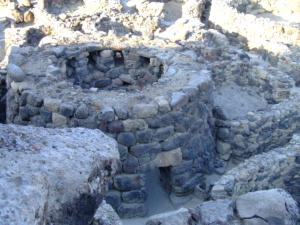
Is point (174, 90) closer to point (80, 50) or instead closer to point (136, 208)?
point (136, 208)

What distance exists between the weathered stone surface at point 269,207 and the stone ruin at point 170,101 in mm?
52

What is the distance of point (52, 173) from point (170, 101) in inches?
160

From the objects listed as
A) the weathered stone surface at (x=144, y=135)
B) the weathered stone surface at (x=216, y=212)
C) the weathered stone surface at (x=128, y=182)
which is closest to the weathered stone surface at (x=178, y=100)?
the weathered stone surface at (x=144, y=135)

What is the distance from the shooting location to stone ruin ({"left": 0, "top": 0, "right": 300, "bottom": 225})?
605 centimetres

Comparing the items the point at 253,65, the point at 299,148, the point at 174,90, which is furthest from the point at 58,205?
the point at 253,65

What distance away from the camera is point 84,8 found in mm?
15078

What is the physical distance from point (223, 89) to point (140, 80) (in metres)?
2.26

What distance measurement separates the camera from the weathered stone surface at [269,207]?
353 centimetres

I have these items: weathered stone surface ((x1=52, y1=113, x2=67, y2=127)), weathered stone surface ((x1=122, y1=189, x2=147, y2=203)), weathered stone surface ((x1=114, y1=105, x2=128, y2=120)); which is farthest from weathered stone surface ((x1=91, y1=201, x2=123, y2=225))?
weathered stone surface ((x1=52, y1=113, x2=67, y2=127))

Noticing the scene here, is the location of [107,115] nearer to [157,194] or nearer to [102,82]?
[157,194]

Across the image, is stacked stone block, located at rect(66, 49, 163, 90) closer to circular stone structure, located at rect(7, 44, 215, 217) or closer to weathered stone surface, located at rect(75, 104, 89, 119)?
circular stone structure, located at rect(7, 44, 215, 217)

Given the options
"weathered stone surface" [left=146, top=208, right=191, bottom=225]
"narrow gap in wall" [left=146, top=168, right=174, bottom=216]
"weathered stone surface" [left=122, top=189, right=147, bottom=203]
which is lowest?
"narrow gap in wall" [left=146, top=168, right=174, bottom=216]

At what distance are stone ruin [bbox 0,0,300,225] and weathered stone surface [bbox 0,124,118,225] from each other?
3.89 feet

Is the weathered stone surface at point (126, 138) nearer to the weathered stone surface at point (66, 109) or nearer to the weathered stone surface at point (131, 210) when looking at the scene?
the weathered stone surface at point (66, 109)
